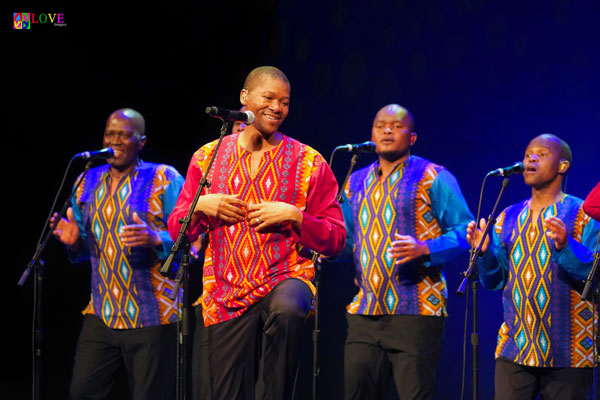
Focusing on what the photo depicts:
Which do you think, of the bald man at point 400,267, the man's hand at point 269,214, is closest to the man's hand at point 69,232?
the bald man at point 400,267

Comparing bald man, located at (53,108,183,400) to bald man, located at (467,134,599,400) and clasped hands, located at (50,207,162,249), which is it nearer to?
clasped hands, located at (50,207,162,249)

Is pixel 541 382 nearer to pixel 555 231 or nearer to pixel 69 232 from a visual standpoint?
pixel 555 231

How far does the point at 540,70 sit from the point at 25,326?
5.17m

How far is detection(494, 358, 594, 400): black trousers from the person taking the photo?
16.6ft

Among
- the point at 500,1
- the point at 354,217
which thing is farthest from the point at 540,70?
the point at 354,217

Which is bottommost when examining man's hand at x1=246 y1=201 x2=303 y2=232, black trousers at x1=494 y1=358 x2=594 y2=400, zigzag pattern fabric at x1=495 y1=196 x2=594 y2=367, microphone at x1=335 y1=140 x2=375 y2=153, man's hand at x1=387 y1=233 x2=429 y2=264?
black trousers at x1=494 y1=358 x2=594 y2=400

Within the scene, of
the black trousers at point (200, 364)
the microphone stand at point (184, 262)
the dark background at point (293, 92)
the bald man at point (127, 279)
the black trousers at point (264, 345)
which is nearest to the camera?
the black trousers at point (264, 345)


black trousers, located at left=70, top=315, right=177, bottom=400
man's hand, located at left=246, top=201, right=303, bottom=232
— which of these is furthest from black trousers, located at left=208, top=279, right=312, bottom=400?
black trousers, located at left=70, top=315, right=177, bottom=400

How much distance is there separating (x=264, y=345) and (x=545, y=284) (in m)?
2.46

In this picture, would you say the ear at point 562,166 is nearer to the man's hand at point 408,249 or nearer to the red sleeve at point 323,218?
the man's hand at point 408,249

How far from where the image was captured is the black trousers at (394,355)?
17.1ft

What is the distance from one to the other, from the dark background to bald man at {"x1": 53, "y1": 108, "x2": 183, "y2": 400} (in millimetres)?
1591

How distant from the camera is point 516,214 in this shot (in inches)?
220

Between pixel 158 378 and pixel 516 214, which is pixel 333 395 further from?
pixel 516 214
